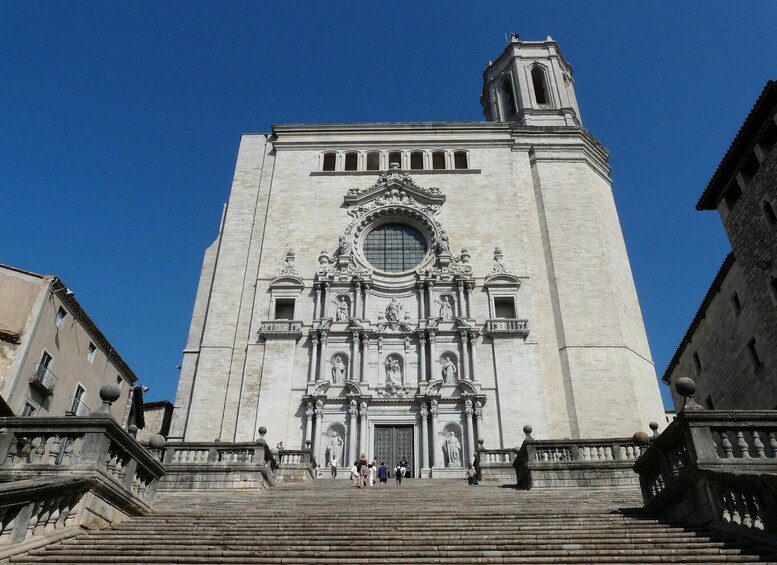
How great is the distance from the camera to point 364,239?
28469mm

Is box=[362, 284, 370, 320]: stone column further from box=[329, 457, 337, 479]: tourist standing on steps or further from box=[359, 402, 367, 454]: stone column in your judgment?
box=[329, 457, 337, 479]: tourist standing on steps

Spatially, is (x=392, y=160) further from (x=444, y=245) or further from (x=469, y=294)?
(x=469, y=294)

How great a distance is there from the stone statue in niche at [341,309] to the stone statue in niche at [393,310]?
1.73 m

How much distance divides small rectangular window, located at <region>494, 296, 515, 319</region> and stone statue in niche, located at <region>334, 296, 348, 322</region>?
243 inches

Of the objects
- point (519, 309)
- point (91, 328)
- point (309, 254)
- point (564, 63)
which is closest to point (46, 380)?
point (91, 328)

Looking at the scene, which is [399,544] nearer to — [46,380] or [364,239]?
[46,380]

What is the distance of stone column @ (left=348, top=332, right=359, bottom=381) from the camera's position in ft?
78.2

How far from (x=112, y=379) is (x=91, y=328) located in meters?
3.59

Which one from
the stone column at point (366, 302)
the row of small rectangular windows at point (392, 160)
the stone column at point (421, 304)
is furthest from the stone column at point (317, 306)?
the row of small rectangular windows at point (392, 160)

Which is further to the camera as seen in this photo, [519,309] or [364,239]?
[364,239]

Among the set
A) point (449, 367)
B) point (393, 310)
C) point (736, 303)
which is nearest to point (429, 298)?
point (393, 310)

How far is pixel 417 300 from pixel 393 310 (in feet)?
4.03

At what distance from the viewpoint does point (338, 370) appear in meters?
24.2

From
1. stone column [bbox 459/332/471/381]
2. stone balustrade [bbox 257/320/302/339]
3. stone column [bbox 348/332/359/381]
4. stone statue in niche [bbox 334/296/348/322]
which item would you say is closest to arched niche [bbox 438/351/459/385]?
stone column [bbox 459/332/471/381]
